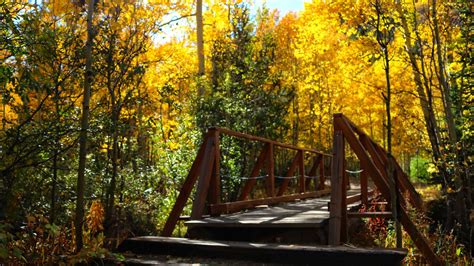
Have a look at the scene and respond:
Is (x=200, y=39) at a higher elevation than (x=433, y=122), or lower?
higher

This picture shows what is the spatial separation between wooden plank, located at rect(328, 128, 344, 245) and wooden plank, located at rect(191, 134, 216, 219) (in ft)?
5.38

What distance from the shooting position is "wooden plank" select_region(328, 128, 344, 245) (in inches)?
172

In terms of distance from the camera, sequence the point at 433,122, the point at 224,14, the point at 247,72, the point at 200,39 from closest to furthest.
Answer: the point at 433,122
the point at 247,72
the point at 200,39
the point at 224,14

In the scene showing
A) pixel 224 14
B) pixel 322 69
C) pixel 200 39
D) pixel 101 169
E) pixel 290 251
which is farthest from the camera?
pixel 322 69

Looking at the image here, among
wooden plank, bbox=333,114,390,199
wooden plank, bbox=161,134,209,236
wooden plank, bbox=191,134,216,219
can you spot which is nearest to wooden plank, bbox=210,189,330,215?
wooden plank, bbox=191,134,216,219

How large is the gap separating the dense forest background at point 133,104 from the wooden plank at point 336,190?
0.61 meters

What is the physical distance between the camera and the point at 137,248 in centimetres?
446

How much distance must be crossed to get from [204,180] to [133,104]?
3.24m

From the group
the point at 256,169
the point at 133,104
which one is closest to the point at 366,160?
the point at 256,169

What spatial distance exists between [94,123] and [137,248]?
1.70 metres

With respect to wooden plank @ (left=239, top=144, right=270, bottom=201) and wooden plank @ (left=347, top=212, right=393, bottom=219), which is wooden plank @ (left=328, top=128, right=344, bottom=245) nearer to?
wooden plank @ (left=347, top=212, right=393, bottom=219)

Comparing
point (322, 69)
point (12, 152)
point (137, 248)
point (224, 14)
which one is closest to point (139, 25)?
point (12, 152)

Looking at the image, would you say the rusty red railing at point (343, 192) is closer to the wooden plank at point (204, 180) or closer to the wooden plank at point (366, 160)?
the wooden plank at point (366, 160)

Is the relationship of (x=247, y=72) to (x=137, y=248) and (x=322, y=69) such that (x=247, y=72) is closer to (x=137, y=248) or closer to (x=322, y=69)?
(x=137, y=248)
